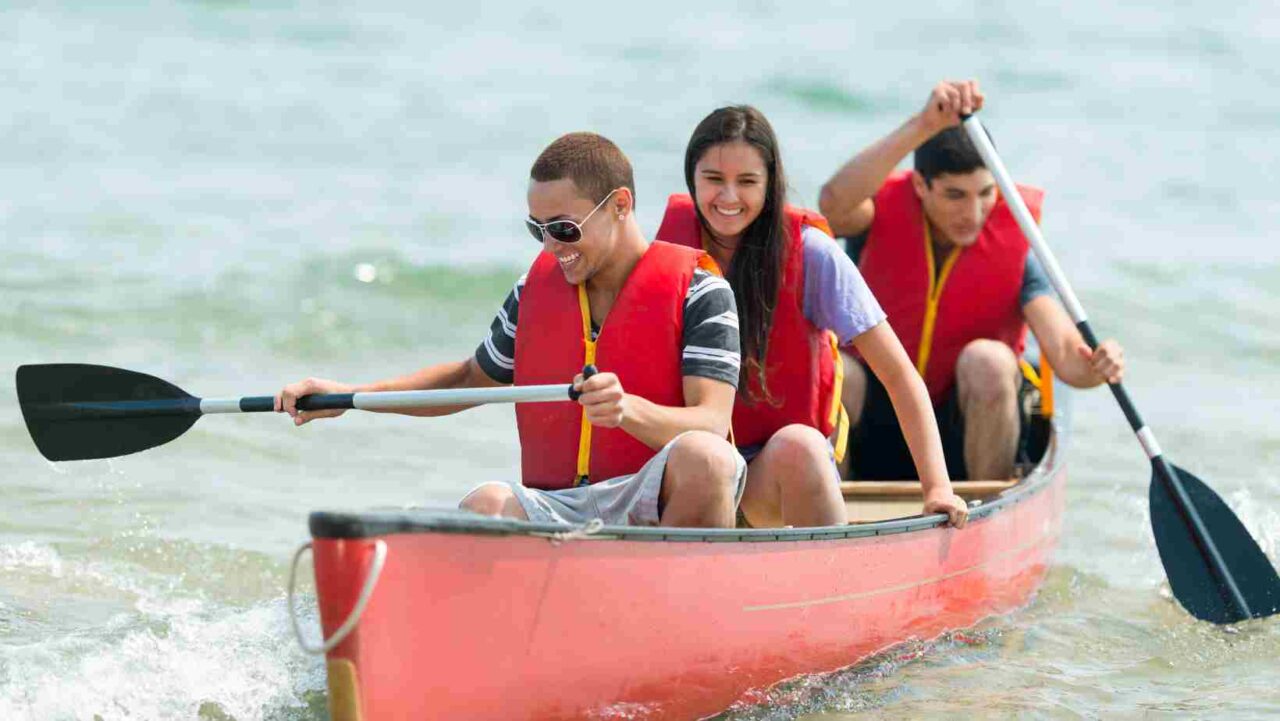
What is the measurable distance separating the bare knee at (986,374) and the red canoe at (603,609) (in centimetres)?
80

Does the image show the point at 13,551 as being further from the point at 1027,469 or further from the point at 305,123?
the point at 305,123

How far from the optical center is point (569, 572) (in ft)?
10.5

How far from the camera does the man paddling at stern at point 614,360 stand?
3.49 m

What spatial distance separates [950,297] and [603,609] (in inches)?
98.6

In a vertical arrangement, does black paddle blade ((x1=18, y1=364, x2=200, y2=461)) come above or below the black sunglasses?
below

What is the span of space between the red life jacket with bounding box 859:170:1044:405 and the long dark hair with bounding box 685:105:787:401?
4.97 feet

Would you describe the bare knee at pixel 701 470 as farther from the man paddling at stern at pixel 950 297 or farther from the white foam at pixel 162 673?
the man paddling at stern at pixel 950 297

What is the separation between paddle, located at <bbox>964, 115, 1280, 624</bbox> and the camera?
506cm

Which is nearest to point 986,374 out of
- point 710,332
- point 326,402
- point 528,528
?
point 710,332

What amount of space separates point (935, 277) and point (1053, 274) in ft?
1.73

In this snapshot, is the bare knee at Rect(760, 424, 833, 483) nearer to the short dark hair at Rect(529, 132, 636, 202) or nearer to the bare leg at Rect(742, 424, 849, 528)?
the bare leg at Rect(742, 424, 849, 528)

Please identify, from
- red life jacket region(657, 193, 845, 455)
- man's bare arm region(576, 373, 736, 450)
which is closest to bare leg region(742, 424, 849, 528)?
red life jacket region(657, 193, 845, 455)

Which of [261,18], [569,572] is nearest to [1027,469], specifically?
[569,572]

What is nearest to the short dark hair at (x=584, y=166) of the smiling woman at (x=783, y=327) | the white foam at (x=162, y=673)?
the smiling woman at (x=783, y=327)
